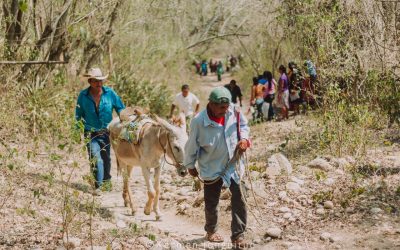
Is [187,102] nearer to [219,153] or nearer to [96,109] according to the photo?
[96,109]

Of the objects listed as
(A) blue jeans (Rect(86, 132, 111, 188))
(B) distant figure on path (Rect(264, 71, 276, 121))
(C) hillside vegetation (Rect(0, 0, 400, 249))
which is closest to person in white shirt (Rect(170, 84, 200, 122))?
(C) hillside vegetation (Rect(0, 0, 400, 249))

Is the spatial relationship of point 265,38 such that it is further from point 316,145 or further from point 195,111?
point 316,145

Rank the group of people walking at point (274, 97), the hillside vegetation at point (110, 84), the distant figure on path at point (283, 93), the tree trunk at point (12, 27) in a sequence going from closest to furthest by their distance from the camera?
the hillside vegetation at point (110, 84)
the tree trunk at point (12, 27)
the distant figure on path at point (283, 93)
the group of people walking at point (274, 97)

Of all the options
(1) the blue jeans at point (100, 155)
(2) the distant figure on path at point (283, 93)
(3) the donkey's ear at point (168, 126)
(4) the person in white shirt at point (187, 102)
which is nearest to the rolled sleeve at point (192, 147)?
(3) the donkey's ear at point (168, 126)

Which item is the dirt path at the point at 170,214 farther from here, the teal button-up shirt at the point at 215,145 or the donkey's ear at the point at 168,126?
the donkey's ear at the point at 168,126

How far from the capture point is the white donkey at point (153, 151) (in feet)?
21.2

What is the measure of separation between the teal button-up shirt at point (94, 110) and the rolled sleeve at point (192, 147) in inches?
94.7

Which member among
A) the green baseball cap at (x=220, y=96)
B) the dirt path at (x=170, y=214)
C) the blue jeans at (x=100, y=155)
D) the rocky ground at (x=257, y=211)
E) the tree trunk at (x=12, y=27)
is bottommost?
the dirt path at (x=170, y=214)

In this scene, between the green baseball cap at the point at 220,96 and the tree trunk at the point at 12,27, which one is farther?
the tree trunk at the point at 12,27

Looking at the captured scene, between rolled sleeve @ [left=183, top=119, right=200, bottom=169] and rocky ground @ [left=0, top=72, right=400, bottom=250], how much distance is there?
80 centimetres

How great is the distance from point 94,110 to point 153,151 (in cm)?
115

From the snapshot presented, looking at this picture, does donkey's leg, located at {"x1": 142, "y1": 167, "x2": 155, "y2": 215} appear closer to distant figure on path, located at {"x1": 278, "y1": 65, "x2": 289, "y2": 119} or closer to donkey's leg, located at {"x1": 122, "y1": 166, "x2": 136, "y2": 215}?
donkey's leg, located at {"x1": 122, "y1": 166, "x2": 136, "y2": 215}

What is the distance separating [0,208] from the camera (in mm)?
5625

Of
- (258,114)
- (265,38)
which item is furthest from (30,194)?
(265,38)
